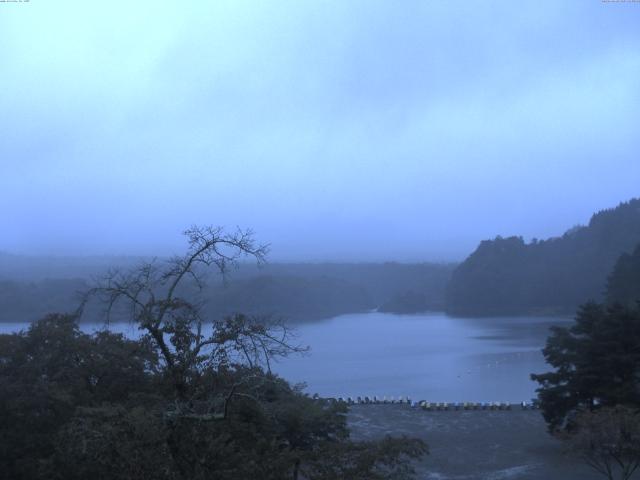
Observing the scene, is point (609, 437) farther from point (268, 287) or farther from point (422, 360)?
point (268, 287)

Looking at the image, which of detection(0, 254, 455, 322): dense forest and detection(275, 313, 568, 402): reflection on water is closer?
detection(275, 313, 568, 402): reflection on water

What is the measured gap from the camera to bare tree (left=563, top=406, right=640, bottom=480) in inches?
288

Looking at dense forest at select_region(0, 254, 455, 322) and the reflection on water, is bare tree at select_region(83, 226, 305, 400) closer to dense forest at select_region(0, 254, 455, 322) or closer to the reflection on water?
dense forest at select_region(0, 254, 455, 322)

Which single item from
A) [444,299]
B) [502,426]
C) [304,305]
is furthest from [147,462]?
[444,299]

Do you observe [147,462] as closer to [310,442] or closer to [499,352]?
[310,442]

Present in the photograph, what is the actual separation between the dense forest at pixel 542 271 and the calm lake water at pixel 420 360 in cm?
497

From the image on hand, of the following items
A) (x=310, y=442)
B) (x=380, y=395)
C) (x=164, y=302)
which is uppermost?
(x=164, y=302)

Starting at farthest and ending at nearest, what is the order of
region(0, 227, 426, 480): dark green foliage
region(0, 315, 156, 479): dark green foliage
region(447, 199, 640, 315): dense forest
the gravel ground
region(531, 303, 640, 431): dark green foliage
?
region(447, 199, 640, 315): dense forest < region(531, 303, 640, 431): dark green foliage < the gravel ground < region(0, 315, 156, 479): dark green foliage < region(0, 227, 426, 480): dark green foliage

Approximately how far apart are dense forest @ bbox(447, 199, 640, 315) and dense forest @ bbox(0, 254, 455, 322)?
13.0ft

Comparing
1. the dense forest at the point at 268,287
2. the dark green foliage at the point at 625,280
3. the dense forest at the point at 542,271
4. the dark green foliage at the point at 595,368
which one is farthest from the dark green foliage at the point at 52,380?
the dense forest at the point at 542,271

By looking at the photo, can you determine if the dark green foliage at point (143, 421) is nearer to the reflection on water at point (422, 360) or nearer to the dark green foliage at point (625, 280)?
the reflection on water at point (422, 360)

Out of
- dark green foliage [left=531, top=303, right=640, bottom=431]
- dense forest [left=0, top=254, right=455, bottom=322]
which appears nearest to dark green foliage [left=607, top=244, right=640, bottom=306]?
dense forest [left=0, top=254, right=455, bottom=322]

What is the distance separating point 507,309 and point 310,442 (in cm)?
3883

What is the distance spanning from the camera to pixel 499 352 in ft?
84.9
